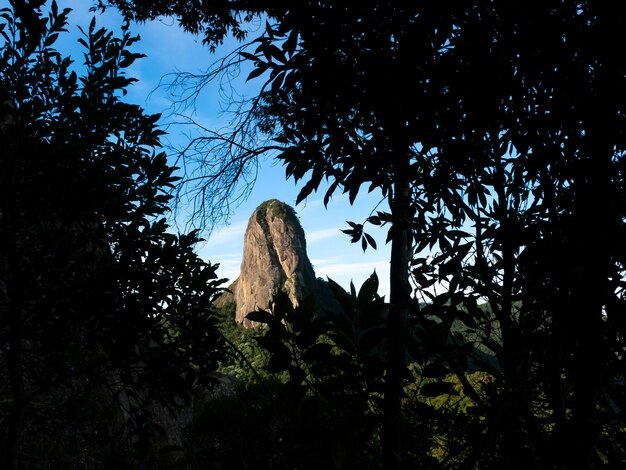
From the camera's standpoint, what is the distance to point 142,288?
3.61 m

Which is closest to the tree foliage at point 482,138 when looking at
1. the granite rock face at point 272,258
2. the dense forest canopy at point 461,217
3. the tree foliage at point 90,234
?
the dense forest canopy at point 461,217

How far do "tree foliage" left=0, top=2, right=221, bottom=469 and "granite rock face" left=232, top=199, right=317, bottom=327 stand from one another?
236 feet

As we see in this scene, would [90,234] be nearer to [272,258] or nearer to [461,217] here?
[461,217]

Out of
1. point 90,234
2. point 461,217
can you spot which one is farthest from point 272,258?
point 461,217

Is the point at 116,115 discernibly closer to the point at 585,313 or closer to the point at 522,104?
the point at 522,104

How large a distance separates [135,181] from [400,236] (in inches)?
82.2

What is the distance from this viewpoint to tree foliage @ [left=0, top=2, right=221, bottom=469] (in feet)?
11.5

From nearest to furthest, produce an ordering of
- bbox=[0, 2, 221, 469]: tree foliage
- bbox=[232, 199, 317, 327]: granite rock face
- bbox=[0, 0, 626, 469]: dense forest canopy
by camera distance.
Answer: bbox=[0, 0, 626, 469]: dense forest canopy, bbox=[0, 2, 221, 469]: tree foliage, bbox=[232, 199, 317, 327]: granite rock face

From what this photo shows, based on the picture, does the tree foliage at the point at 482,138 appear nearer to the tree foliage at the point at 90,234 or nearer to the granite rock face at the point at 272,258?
the tree foliage at the point at 90,234

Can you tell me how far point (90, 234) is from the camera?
365cm

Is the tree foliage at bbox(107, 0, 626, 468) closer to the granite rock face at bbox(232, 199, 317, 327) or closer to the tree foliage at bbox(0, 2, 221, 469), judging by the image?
the tree foliage at bbox(0, 2, 221, 469)

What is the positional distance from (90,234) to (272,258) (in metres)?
75.0

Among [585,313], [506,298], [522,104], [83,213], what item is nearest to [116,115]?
[83,213]

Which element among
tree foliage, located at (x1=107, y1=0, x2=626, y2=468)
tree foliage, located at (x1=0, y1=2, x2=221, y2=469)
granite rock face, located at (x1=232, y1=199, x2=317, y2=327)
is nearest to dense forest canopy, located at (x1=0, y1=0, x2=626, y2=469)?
tree foliage, located at (x1=107, y1=0, x2=626, y2=468)
